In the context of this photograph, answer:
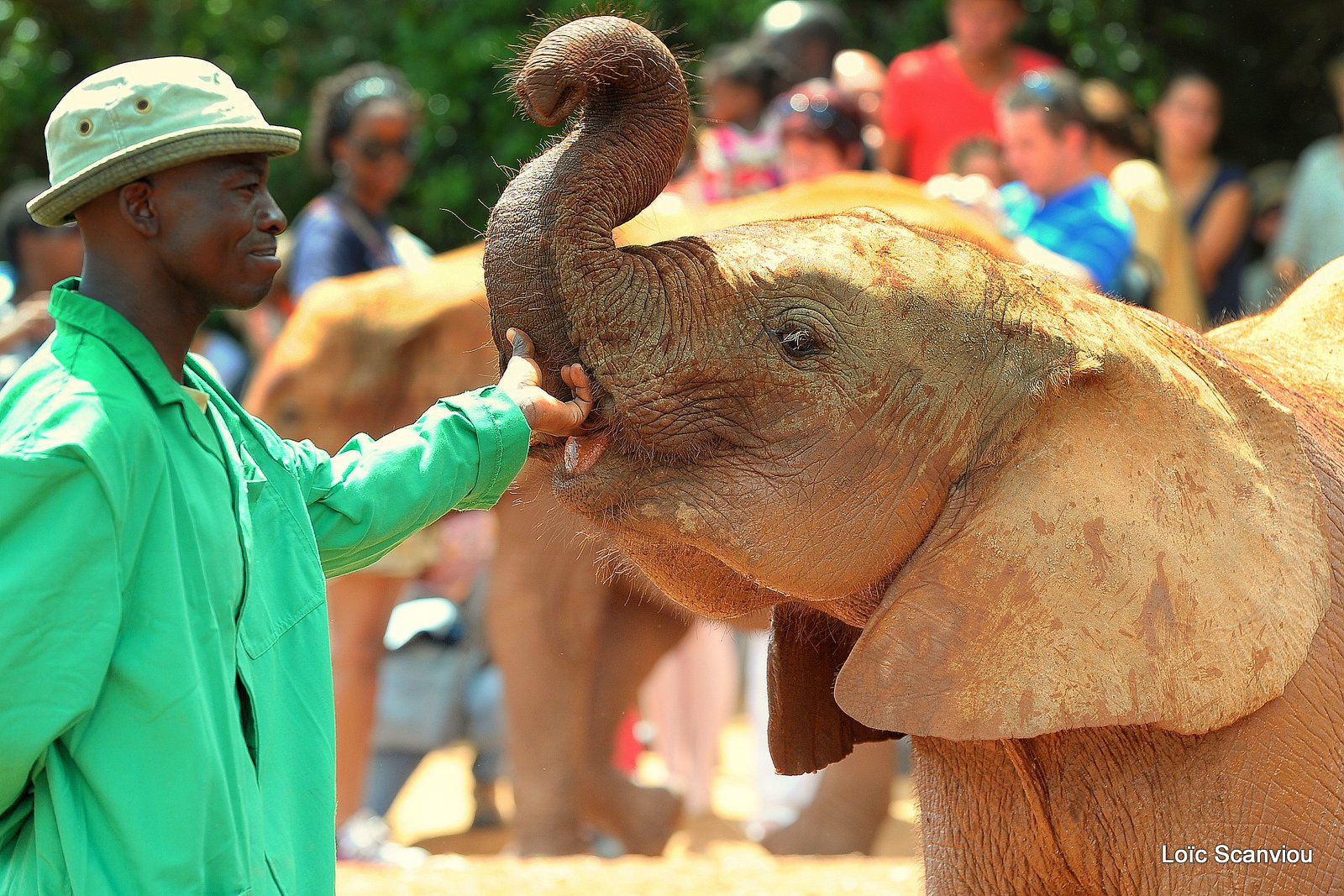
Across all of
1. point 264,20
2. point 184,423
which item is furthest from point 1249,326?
point 264,20

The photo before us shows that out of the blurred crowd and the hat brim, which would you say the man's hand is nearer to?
the hat brim

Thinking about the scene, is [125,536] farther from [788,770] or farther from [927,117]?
[927,117]

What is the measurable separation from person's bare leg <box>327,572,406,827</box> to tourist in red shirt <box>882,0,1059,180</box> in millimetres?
2891

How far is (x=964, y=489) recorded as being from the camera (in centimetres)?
270

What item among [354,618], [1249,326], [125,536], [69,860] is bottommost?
[354,618]

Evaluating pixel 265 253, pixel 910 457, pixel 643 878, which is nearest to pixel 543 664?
pixel 643 878

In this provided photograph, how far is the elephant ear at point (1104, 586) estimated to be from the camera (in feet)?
8.46

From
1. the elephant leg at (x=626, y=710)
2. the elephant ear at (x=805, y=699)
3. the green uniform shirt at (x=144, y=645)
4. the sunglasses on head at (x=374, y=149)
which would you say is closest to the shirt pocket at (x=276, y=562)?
the green uniform shirt at (x=144, y=645)

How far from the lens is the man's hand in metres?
2.60

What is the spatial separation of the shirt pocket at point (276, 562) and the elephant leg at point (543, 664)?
4080 millimetres

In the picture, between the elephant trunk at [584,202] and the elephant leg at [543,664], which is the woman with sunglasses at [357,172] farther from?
the elephant trunk at [584,202]

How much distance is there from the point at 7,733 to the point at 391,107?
5470mm

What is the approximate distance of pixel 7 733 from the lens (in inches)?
83.4

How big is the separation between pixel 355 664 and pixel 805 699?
3.91m
